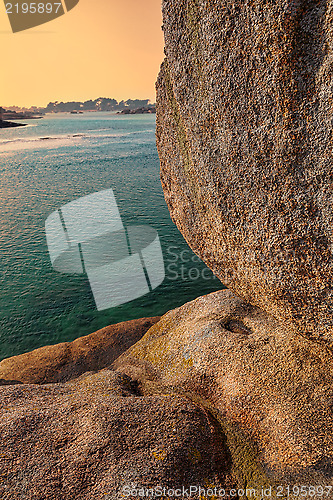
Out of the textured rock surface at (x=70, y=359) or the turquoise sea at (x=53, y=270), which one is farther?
the turquoise sea at (x=53, y=270)

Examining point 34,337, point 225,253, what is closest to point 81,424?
point 225,253

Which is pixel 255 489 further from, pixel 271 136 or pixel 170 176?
pixel 170 176

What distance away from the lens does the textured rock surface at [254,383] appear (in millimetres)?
5051

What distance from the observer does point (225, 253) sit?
6.34 metres

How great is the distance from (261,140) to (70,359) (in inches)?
353

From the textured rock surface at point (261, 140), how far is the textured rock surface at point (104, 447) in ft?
8.30

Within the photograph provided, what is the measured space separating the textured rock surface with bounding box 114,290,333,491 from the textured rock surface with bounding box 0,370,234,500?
1.71ft

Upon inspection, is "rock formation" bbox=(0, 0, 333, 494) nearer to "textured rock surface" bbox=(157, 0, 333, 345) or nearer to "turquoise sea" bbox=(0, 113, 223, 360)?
"textured rock surface" bbox=(157, 0, 333, 345)

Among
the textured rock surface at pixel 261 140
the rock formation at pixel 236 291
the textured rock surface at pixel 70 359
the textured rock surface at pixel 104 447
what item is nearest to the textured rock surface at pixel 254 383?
the rock formation at pixel 236 291

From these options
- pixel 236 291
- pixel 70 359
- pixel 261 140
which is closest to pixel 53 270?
pixel 70 359

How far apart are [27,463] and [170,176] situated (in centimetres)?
582

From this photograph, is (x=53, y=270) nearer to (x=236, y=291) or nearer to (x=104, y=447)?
(x=236, y=291)

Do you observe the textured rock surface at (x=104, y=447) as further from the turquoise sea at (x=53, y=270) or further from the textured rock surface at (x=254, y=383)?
the turquoise sea at (x=53, y=270)

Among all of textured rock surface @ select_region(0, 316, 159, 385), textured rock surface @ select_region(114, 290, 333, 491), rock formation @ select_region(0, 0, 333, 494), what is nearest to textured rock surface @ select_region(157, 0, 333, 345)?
rock formation @ select_region(0, 0, 333, 494)
